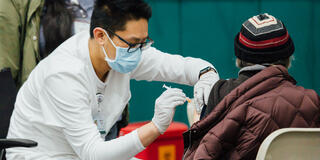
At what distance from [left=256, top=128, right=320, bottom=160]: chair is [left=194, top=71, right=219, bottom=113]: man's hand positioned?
486 mm

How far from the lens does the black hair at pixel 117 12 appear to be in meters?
1.85

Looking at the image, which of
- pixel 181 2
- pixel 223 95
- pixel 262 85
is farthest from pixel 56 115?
pixel 181 2

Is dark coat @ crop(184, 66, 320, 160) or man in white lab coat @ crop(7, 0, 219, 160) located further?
man in white lab coat @ crop(7, 0, 219, 160)

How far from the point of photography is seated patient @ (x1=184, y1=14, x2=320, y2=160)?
59.5 inches

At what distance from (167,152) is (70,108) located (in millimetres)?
1197

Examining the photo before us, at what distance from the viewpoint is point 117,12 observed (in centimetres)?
186

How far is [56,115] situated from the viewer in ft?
6.06

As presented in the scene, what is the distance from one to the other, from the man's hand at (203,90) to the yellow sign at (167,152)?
2.90 feet

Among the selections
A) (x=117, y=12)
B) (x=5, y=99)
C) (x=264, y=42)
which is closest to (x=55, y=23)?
(x=5, y=99)

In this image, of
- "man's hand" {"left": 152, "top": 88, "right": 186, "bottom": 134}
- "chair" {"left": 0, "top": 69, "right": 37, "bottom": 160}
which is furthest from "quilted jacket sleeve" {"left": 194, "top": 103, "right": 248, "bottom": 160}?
"chair" {"left": 0, "top": 69, "right": 37, "bottom": 160}

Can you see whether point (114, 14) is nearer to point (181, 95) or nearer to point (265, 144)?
point (181, 95)

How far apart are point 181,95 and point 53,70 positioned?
561mm

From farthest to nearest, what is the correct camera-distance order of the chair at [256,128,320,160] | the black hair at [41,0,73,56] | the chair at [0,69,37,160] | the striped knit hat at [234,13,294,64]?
the black hair at [41,0,73,56] < the chair at [0,69,37,160] < the striped knit hat at [234,13,294,64] < the chair at [256,128,320,160]

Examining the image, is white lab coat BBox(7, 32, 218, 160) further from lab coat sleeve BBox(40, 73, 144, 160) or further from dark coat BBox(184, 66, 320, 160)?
dark coat BBox(184, 66, 320, 160)
